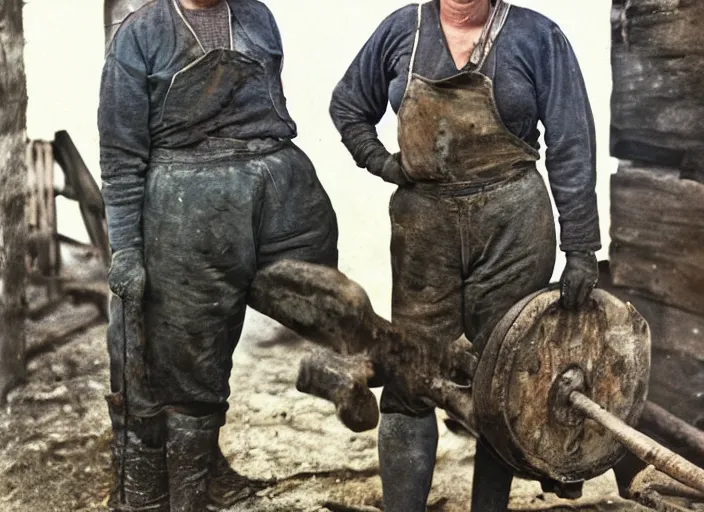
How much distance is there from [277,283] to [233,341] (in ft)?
1.27

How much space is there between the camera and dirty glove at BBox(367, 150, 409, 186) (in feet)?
15.1

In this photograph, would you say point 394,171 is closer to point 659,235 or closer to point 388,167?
point 388,167

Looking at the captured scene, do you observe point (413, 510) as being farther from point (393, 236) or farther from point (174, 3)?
point (174, 3)

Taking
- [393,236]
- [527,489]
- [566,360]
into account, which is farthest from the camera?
[527,489]

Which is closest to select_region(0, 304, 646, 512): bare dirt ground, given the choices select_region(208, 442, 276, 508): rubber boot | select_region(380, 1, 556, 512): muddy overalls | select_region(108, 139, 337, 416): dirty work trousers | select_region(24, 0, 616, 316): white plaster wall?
select_region(208, 442, 276, 508): rubber boot

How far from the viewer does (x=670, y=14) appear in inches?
199

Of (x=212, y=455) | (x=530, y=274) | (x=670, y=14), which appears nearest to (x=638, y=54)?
(x=670, y=14)

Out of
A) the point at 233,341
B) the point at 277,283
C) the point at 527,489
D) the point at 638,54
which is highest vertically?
the point at 638,54

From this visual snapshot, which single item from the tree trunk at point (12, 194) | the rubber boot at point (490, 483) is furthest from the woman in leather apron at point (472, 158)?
the tree trunk at point (12, 194)

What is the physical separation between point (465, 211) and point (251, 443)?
6.33 feet

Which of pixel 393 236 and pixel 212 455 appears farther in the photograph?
pixel 212 455

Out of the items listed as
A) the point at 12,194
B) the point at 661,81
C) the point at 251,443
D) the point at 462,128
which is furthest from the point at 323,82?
the point at 251,443

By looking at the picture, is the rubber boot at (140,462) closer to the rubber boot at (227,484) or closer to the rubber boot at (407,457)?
the rubber boot at (227,484)

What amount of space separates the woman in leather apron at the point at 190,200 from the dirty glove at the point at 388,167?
0.28 meters
